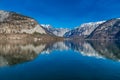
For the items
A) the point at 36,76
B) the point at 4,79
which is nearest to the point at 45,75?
the point at 36,76

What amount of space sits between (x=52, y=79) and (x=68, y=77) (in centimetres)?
346

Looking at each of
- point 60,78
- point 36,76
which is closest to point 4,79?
point 36,76

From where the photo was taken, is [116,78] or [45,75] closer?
[116,78]

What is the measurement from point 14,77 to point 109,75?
1840 cm

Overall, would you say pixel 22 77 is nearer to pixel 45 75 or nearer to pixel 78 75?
pixel 45 75

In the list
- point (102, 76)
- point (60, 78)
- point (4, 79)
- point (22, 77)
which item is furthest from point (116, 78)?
point (4, 79)

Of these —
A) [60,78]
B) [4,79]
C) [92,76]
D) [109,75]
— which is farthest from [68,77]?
[4,79]

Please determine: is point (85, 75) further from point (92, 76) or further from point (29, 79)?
point (29, 79)

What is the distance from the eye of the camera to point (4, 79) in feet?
140

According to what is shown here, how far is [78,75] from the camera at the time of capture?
153 ft

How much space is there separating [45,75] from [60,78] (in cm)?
458

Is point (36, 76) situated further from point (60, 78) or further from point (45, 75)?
point (60, 78)

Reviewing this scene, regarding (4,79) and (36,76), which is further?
(36,76)

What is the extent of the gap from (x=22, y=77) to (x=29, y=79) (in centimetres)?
238
